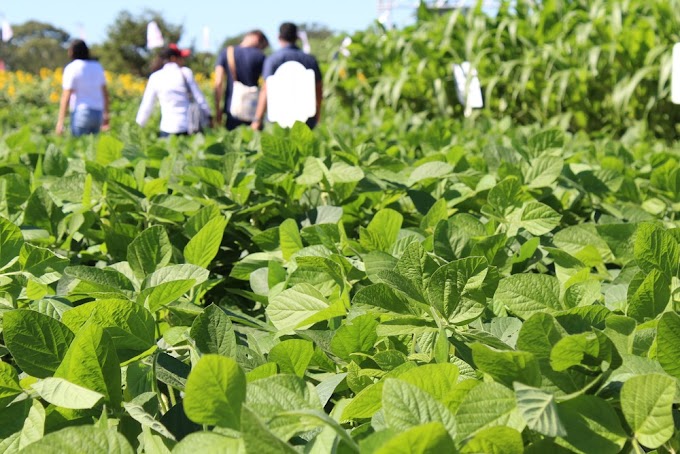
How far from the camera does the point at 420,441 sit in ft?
1.79

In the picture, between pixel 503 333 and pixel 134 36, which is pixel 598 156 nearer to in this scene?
pixel 503 333

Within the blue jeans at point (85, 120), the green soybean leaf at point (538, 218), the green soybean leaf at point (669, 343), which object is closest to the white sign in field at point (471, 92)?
the green soybean leaf at point (538, 218)

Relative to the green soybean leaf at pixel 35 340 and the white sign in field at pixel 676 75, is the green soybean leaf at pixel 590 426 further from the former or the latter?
the white sign in field at pixel 676 75

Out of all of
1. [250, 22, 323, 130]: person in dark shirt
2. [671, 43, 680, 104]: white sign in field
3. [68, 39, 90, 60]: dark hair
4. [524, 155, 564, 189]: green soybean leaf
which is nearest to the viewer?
[524, 155, 564, 189]: green soybean leaf

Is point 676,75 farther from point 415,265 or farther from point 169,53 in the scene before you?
point 169,53

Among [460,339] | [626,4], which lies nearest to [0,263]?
[460,339]

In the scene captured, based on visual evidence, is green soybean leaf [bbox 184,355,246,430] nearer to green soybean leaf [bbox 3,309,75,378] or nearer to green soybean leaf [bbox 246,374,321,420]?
green soybean leaf [bbox 246,374,321,420]

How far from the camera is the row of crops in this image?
649 mm

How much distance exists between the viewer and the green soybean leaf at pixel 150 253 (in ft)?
3.61

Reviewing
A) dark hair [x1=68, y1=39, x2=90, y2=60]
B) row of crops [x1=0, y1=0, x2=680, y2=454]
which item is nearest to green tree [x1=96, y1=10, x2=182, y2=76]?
dark hair [x1=68, y1=39, x2=90, y2=60]

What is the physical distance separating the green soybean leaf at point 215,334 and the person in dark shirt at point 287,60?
527 cm

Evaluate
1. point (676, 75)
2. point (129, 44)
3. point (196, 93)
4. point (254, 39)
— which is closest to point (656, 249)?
point (676, 75)

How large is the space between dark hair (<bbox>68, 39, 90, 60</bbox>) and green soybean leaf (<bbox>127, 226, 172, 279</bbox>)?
788 cm

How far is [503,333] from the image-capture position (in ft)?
3.10
